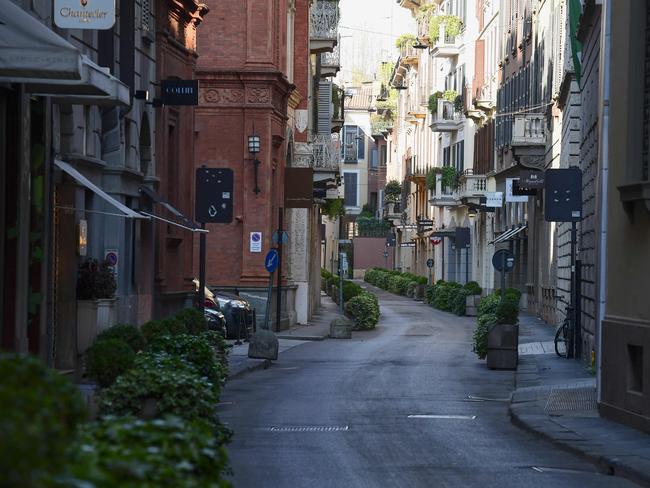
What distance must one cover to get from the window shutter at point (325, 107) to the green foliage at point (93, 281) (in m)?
40.3

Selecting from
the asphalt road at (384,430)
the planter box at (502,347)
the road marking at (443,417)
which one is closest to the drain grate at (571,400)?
the asphalt road at (384,430)

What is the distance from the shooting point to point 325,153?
2181 inches

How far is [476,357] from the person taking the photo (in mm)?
33375

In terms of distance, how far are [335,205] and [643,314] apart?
4958 centimetres

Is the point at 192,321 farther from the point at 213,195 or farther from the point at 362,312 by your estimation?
the point at 362,312

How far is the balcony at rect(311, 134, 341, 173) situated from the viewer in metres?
55.0

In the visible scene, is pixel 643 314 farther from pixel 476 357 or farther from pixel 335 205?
pixel 335 205

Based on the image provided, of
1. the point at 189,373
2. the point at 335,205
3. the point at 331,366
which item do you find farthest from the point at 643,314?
the point at 335,205

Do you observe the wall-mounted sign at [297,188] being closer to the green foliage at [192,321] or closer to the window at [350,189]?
the green foliage at [192,321]

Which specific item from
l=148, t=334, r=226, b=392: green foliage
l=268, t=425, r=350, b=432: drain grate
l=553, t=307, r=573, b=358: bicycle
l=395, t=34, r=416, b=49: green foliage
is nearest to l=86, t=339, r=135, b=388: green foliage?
l=148, t=334, r=226, b=392: green foliage

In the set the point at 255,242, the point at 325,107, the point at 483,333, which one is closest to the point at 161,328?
the point at 483,333

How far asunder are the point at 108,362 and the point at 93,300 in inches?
304

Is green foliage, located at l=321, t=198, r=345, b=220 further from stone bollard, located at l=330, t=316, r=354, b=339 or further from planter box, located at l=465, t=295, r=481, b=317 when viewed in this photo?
stone bollard, located at l=330, t=316, r=354, b=339

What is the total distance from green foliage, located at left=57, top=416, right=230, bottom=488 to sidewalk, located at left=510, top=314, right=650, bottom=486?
7.56 meters
